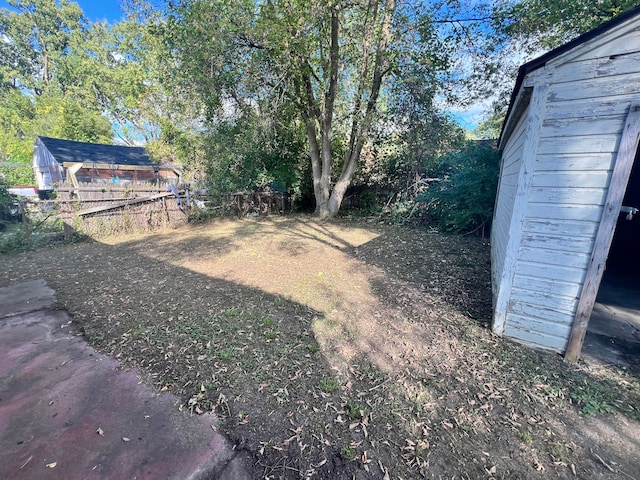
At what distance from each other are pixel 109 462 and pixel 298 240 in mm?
6039

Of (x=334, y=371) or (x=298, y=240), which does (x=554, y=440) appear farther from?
(x=298, y=240)

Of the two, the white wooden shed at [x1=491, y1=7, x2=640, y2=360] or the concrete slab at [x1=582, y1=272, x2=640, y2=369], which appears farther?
the concrete slab at [x1=582, y1=272, x2=640, y2=369]

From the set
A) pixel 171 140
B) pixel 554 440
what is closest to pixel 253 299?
pixel 554 440

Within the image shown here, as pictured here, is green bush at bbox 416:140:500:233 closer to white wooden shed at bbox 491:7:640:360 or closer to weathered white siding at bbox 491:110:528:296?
weathered white siding at bbox 491:110:528:296

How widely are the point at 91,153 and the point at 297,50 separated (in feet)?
51.3

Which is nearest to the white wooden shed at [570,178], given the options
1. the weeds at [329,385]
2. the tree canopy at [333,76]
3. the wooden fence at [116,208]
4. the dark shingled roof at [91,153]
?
the weeds at [329,385]

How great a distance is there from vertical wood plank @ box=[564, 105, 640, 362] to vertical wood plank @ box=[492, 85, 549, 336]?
53 cm

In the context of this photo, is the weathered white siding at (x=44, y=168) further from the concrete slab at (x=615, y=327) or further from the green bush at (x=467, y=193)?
the concrete slab at (x=615, y=327)

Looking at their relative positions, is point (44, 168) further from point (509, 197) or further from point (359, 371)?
point (509, 197)

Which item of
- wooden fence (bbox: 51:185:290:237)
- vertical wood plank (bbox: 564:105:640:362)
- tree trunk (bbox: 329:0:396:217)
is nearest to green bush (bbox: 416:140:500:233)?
tree trunk (bbox: 329:0:396:217)

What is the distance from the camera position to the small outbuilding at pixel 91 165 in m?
14.8

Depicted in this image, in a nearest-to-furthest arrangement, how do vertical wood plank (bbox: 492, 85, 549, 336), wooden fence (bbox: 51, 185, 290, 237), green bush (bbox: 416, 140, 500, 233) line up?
vertical wood plank (bbox: 492, 85, 549, 336)
wooden fence (bbox: 51, 185, 290, 237)
green bush (bbox: 416, 140, 500, 233)

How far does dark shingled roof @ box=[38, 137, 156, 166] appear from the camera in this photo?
1496 centimetres

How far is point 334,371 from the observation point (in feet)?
8.46
